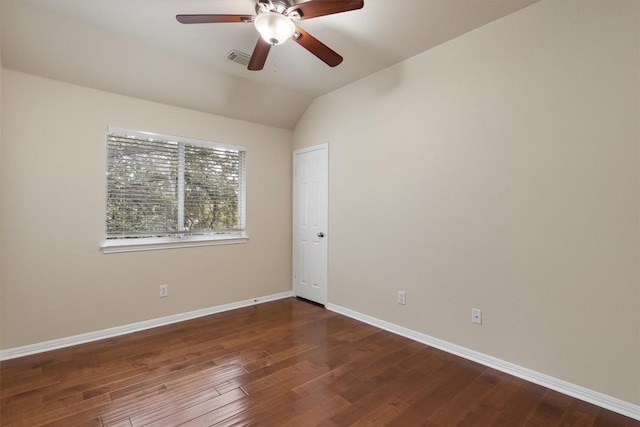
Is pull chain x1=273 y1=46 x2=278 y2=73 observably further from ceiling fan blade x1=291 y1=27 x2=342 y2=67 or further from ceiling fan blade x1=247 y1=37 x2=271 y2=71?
ceiling fan blade x1=291 y1=27 x2=342 y2=67

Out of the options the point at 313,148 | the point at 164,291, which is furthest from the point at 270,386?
the point at 313,148

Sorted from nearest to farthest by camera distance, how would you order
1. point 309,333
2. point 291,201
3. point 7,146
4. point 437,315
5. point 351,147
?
point 7,146 < point 437,315 < point 309,333 < point 351,147 < point 291,201

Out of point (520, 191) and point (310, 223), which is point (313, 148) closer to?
point (310, 223)

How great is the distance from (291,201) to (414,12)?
110 inches

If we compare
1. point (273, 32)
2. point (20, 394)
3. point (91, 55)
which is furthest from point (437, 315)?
point (91, 55)

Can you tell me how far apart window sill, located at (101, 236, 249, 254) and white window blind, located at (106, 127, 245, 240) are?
0.07 meters

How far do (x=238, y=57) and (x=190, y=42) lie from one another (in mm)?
431

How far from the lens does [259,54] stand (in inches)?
86.4

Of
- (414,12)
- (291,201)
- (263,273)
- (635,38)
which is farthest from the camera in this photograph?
(291,201)

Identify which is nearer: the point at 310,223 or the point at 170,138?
the point at 170,138

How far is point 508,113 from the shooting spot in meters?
2.33

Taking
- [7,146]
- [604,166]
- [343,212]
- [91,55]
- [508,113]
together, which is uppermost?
[91,55]

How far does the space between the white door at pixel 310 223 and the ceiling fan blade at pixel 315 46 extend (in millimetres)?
1683

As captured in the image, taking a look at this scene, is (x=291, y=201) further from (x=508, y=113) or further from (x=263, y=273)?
(x=508, y=113)
